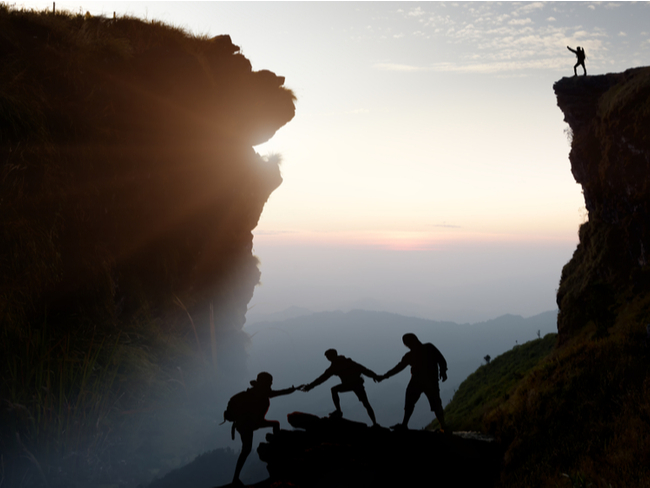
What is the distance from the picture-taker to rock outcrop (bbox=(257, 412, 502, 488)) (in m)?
7.91

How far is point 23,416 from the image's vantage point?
11.7 metres

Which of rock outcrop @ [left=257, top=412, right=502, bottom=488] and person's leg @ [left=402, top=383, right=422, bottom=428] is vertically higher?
person's leg @ [left=402, top=383, right=422, bottom=428]

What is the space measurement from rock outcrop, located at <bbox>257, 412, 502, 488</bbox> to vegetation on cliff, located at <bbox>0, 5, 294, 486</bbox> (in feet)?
30.2

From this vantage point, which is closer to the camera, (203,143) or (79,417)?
(79,417)

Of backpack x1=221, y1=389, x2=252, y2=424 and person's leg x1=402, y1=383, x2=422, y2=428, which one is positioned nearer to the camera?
backpack x1=221, y1=389, x2=252, y2=424

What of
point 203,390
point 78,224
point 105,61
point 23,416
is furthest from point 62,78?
point 203,390

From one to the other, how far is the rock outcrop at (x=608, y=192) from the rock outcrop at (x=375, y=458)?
945 centimetres

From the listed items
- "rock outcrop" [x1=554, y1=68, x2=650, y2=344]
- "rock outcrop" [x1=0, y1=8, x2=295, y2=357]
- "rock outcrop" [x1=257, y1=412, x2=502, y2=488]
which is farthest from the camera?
"rock outcrop" [x1=554, y1=68, x2=650, y2=344]

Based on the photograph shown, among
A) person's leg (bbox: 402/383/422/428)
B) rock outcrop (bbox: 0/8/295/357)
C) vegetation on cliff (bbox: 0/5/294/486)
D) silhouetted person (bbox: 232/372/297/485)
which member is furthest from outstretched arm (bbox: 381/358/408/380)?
vegetation on cliff (bbox: 0/5/294/486)

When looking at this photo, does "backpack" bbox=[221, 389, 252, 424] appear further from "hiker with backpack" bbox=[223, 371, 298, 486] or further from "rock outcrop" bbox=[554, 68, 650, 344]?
"rock outcrop" bbox=[554, 68, 650, 344]

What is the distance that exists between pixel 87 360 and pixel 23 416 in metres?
2.39

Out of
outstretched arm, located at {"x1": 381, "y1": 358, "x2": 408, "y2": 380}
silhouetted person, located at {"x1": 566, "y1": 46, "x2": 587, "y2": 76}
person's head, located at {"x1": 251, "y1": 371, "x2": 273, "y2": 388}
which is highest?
silhouetted person, located at {"x1": 566, "y1": 46, "x2": 587, "y2": 76}

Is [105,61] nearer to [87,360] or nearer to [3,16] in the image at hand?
[3,16]

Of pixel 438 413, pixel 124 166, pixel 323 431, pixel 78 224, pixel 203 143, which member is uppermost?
pixel 203 143
